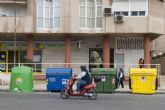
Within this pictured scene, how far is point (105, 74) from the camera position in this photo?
2577 cm

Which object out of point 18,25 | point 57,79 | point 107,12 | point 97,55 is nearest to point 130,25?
point 107,12

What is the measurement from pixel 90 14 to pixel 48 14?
10.8 feet

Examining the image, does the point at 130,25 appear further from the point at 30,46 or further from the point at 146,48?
the point at 30,46

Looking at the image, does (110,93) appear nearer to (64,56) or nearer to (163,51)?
(64,56)

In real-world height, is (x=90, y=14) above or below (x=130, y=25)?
above

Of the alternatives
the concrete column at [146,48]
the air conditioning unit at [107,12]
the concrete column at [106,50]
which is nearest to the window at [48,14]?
the air conditioning unit at [107,12]

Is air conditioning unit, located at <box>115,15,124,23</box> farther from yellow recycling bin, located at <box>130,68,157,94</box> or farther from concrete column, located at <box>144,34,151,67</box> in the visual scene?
yellow recycling bin, located at <box>130,68,157,94</box>

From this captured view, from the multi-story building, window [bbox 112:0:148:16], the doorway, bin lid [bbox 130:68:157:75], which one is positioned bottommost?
bin lid [bbox 130:68:157:75]

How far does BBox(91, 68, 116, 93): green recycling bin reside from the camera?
1008 inches

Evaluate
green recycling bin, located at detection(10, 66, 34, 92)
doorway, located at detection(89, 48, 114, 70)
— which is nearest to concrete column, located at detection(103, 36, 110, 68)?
doorway, located at detection(89, 48, 114, 70)

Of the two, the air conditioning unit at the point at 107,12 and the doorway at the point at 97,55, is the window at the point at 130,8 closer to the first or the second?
the air conditioning unit at the point at 107,12

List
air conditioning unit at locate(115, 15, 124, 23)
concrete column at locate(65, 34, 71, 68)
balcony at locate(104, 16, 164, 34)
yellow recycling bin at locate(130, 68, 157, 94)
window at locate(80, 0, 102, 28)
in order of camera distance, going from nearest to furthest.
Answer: yellow recycling bin at locate(130, 68, 157, 94) → air conditioning unit at locate(115, 15, 124, 23) → balcony at locate(104, 16, 164, 34) → window at locate(80, 0, 102, 28) → concrete column at locate(65, 34, 71, 68)

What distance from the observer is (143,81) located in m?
25.7

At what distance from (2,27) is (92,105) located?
2142cm
